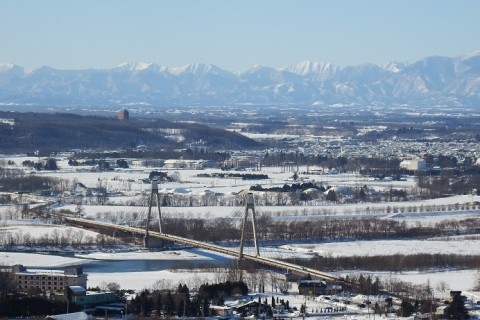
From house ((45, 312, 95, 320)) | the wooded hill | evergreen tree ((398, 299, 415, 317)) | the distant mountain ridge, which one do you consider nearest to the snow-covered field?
evergreen tree ((398, 299, 415, 317))

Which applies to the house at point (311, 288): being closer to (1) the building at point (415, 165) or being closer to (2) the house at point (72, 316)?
(2) the house at point (72, 316)

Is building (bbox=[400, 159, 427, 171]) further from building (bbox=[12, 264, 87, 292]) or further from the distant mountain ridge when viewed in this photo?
the distant mountain ridge

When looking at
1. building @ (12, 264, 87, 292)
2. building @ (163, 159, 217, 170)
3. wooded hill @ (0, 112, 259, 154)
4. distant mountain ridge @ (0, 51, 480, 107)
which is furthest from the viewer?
distant mountain ridge @ (0, 51, 480, 107)

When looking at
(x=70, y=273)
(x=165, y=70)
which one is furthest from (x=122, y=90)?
(x=70, y=273)

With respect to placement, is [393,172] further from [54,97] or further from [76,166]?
[54,97]

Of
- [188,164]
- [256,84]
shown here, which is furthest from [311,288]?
[256,84]
